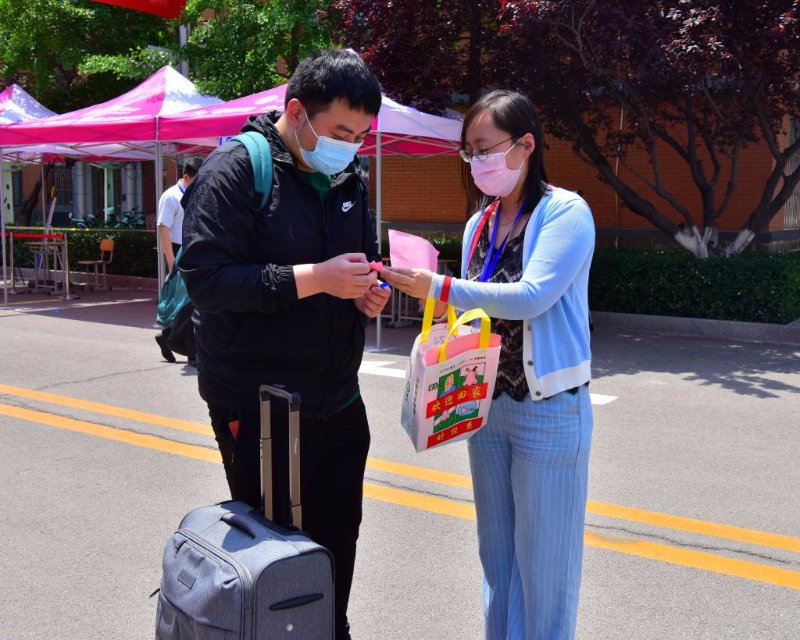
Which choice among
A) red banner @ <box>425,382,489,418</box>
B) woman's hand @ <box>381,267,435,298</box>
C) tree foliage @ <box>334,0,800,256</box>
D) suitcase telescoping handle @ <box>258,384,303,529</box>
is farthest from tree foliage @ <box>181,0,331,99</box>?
suitcase telescoping handle @ <box>258,384,303,529</box>

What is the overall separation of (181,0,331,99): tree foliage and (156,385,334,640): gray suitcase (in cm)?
1173

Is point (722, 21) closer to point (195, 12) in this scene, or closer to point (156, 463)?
point (156, 463)

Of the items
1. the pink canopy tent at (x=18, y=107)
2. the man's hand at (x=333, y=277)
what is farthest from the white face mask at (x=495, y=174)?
the pink canopy tent at (x=18, y=107)

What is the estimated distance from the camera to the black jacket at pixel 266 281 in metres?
2.24

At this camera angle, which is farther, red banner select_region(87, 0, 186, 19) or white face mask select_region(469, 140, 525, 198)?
red banner select_region(87, 0, 186, 19)

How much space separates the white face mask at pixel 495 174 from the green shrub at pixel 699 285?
8614mm

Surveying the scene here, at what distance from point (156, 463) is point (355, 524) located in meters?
3.13

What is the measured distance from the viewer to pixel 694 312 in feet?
35.8

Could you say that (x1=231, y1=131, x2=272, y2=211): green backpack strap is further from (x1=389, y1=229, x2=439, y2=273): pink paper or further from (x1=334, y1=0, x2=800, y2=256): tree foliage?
(x1=334, y1=0, x2=800, y2=256): tree foliage

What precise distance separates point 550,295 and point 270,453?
2.81ft

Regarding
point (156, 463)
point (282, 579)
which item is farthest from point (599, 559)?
point (156, 463)

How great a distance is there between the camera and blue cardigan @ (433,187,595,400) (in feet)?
7.93

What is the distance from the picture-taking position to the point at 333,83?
2.32 m

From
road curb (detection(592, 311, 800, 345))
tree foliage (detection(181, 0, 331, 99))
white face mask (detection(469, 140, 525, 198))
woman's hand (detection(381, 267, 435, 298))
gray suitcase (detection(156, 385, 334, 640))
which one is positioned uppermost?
tree foliage (detection(181, 0, 331, 99))
